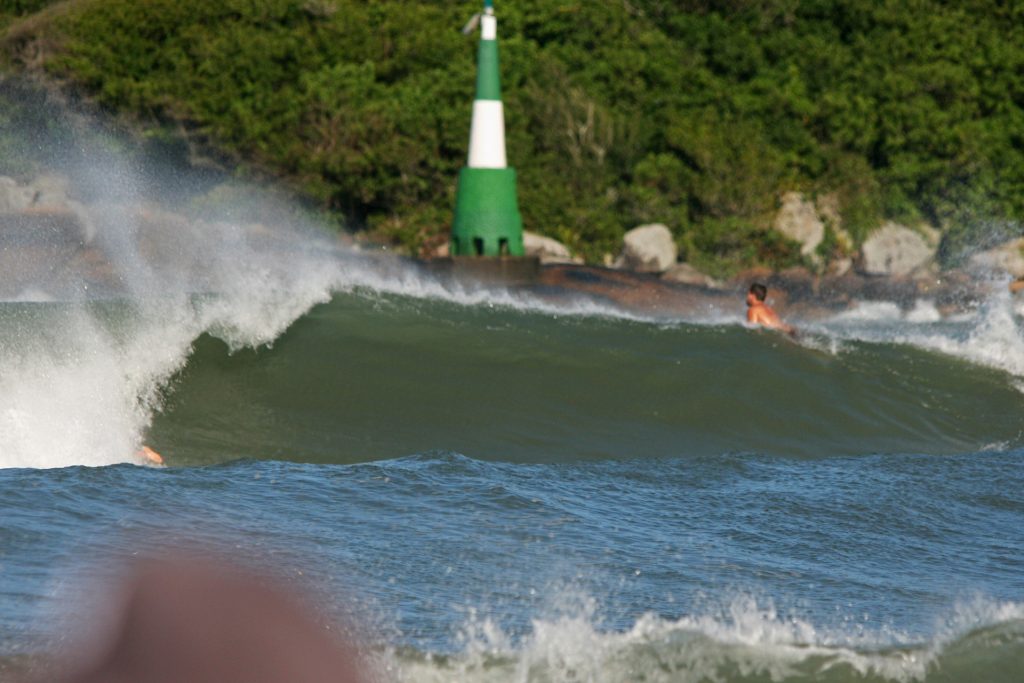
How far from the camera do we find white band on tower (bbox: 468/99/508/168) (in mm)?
22031

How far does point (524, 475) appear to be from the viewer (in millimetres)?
8133

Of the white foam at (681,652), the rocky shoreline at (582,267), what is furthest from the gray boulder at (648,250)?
the white foam at (681,652)

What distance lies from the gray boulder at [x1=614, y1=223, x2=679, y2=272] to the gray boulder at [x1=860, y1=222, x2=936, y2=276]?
3852mm

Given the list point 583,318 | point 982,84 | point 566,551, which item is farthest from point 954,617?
point 982,84

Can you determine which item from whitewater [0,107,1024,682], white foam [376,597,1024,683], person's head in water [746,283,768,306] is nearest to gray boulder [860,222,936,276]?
whitewater [0,107,1024,682]

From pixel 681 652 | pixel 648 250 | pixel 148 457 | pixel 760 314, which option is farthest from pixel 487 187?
pixel 681 652

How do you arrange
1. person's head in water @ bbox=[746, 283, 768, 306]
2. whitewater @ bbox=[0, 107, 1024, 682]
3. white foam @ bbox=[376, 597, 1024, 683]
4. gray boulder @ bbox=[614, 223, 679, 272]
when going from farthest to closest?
gray boulder @ bbox=[614, 223, 679, 272] → person's head in water @ bbox=[746, 283, 768, 306] → whitewater @ bbox=[0, 107, 1024, 682] → white foam @ bbox=[376, 597, 1024, 683]

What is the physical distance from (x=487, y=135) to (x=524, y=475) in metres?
14.5

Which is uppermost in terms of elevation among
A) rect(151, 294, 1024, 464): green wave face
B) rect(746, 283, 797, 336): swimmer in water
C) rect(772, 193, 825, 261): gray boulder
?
rect(772, 193, 825, 261): gray boulder

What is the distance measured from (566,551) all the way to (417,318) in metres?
8.57

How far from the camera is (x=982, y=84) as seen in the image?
31.5 m

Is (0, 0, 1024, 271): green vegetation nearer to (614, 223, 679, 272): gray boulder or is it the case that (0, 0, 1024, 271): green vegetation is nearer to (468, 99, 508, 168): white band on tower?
(614, 223, 679, 272): gray boulder

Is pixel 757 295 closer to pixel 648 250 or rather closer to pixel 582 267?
pixel 582 267

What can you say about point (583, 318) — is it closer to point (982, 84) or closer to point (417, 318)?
point (417, 318)
